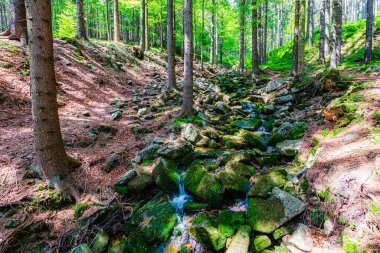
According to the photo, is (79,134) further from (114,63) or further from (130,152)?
(114,63)

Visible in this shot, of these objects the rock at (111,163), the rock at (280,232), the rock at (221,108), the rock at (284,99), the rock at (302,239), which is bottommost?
the rock at (280,232)

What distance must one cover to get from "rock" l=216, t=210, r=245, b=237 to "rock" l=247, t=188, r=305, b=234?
163mm

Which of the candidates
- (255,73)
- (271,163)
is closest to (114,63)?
(255,73)

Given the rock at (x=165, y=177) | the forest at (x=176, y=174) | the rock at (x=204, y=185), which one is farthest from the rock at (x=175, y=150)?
the rock at (x=204, y=185)

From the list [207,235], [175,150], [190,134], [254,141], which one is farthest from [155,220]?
[254,141]

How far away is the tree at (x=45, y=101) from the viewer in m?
3.79

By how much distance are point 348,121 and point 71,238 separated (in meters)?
6.46

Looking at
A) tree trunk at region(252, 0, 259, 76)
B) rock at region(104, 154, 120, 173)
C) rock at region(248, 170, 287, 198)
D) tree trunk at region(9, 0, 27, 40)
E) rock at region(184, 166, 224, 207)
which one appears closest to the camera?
rock at region(248, 170, 287, 198)

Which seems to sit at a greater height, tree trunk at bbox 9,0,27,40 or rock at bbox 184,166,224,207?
tree trunk at bbox 9,0,27,40

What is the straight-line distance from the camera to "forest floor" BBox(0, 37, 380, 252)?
3.24 metres

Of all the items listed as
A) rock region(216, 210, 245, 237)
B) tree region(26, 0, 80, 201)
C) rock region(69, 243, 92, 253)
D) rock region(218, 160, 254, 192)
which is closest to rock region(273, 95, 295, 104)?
rock region(218, 160, 254, 192)

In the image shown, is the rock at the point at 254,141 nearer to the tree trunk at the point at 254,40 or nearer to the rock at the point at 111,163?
the rock at the point at 111,163

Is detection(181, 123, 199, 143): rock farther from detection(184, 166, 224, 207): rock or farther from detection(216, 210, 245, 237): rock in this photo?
detection(216, 210, 245, 237): rock

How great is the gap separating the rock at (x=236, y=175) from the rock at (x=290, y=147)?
1.15 metres
